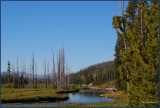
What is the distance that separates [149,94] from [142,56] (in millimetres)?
2401

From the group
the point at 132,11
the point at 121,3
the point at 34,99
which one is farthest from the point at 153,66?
the point at 132,11

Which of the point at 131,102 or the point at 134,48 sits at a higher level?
the point at 134,48

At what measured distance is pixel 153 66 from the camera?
39.7 feet

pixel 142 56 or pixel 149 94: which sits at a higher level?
pixel 142 56

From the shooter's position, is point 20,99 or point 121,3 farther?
point 20,99

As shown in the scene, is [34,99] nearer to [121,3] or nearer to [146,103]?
[121,3]

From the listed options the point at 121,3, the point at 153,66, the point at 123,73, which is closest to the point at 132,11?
the point at 121,3

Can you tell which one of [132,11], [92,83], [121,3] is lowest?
[92,83]

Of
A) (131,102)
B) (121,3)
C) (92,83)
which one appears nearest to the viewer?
(131,102)

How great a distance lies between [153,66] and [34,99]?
89.4 feet

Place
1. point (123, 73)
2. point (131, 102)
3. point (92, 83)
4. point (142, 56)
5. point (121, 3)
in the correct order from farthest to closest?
point (92, 83), point (121, 3), point (123, 73), point (131, 102), point (142, 56)

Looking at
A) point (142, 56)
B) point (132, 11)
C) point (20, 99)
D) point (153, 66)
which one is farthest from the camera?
point (132, 11)

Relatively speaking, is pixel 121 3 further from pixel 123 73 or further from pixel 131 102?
pixel 131 102

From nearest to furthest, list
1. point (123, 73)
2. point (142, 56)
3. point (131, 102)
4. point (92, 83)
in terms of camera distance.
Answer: point (142, 56) < point (131, 102) < point (123, 73) < point (92, 83)
